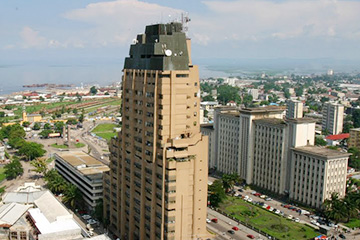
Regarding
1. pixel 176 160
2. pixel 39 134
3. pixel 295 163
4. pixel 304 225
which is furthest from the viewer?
pixel 39 134

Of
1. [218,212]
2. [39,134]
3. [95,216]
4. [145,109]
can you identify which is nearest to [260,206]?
[218,212]

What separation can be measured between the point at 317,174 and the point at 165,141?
36.8m

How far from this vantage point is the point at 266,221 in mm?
69688

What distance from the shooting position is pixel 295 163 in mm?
79312

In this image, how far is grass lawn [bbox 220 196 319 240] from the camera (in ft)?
212

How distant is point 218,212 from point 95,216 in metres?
21.3

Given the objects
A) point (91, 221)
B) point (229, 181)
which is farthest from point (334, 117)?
point (91, 221)

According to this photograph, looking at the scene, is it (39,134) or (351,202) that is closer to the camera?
(351,202)

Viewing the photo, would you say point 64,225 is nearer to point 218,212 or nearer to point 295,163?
point 218,212

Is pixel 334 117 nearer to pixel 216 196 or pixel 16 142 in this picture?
pixel 216 196

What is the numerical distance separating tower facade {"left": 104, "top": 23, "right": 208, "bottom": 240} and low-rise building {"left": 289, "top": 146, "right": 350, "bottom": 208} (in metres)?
29.9

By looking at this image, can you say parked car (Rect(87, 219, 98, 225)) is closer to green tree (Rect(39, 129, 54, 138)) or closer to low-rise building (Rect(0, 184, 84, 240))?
low-rise building (Rect(0, 184, 84, 240))

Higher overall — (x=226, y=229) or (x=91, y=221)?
(x=91, y=221)

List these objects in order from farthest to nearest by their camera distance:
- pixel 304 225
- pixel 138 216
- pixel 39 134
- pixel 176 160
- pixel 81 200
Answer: pixel 39 134, pixel 81 200, pixel 304 225, pixel 138 216, pixel 176 160
